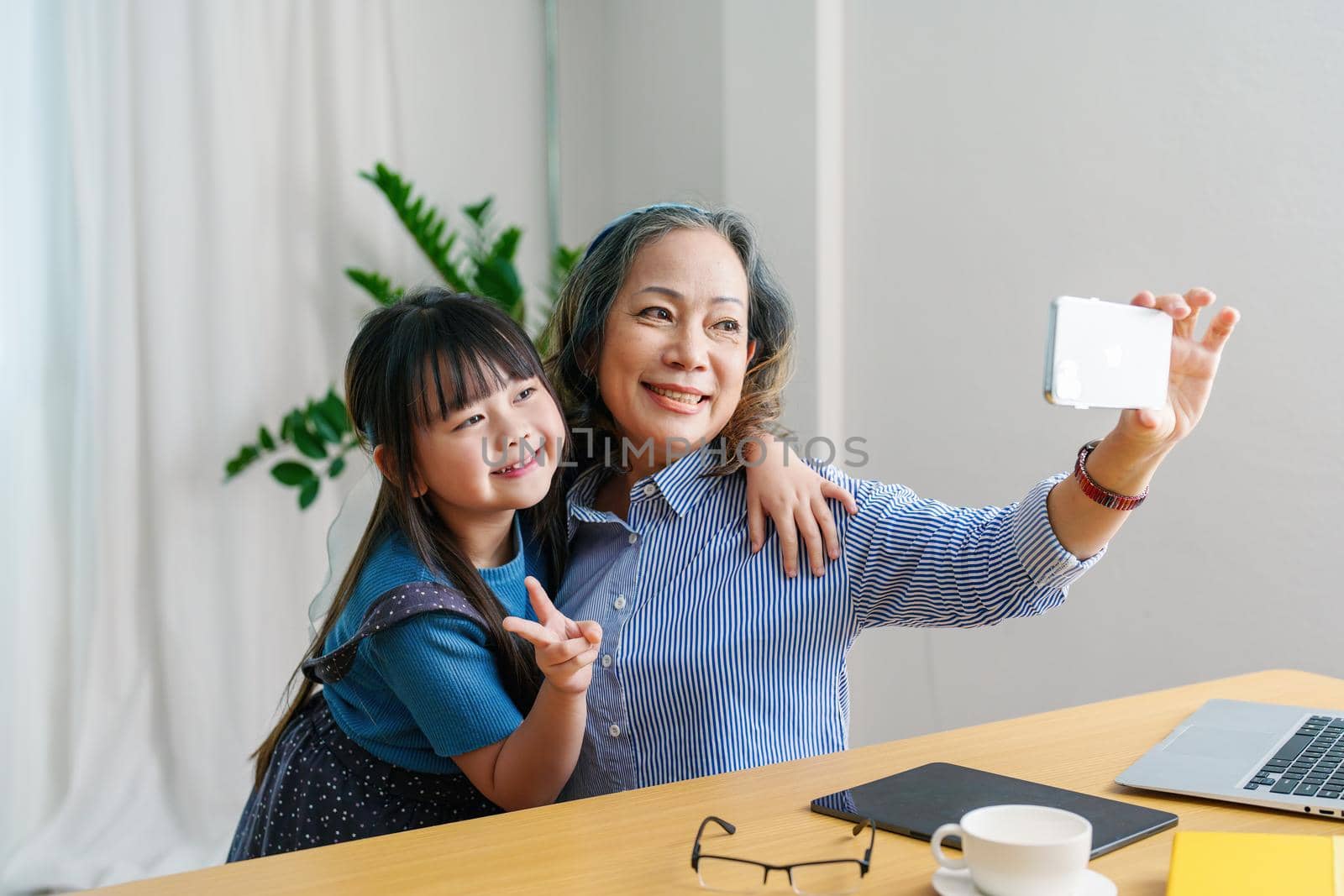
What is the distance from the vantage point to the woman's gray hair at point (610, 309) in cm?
157

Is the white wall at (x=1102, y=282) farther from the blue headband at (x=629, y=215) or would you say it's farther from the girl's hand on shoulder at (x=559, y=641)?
the girl's hand on shoulder at (x=559, y=641)

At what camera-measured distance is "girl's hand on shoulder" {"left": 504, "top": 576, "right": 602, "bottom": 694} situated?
3.63 ft

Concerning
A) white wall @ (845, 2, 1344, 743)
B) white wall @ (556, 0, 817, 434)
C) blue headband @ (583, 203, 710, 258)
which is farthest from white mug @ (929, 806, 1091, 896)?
white wall @ (556, 0, 817, 434)

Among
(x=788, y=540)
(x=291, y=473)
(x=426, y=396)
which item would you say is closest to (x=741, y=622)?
(x=788, y=540)

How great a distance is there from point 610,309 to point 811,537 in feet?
1.42

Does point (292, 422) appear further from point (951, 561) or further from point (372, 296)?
point (951, 561)

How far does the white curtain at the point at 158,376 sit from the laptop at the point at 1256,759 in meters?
2.50

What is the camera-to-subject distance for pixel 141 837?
2.85 meters

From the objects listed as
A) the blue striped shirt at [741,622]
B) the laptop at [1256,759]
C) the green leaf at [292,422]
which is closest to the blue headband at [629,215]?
the blue striped shirt at [741,622]

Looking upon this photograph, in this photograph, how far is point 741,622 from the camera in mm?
1391

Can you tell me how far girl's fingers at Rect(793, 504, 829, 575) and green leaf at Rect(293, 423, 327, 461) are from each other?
1.98 metres

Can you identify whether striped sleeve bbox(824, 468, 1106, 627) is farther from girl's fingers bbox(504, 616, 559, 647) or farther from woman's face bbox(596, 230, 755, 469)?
girl's fingers bbox(504, 616, 559, 647)

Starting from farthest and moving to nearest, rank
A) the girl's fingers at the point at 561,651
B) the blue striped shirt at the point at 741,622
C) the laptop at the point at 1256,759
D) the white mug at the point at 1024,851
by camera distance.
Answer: the blue striped shirt at the point at 741,622
the girl's fingers at the point at 561,651
the laptop at the point at 1256,759
the white mug at the point at 1024,851

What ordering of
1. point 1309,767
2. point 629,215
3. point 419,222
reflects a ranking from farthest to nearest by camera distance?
point 419,222 < point 629,215 < point 1309,767
